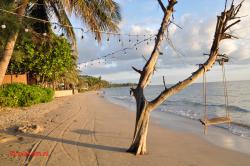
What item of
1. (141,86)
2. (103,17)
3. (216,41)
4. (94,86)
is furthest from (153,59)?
(94,86)

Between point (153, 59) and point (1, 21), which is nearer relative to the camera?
point (153, 59)

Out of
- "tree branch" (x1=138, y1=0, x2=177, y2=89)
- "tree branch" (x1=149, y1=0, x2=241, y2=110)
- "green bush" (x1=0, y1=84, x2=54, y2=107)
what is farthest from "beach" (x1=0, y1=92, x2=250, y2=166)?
"green bush" (x1=0, y1=84, x2=54, y2=107)

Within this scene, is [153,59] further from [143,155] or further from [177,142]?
[177,142]

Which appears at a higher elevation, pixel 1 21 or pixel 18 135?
pixel 1 21

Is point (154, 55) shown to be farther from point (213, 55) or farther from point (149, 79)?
point (213, 55)

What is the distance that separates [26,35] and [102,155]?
670 cm

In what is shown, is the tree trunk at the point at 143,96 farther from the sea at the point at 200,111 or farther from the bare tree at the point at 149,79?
the sea at the point at 200,111

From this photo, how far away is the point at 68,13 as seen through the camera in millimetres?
11492

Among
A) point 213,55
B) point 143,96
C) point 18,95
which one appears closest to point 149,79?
point 143,96

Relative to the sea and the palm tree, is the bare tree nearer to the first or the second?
the palm tree

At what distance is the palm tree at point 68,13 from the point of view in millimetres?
10984

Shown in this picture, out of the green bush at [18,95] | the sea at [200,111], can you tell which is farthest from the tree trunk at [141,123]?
the green bush at [18,95]

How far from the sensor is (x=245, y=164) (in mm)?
7930

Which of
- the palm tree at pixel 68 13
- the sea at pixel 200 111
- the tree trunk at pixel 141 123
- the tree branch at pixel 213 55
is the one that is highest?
the palm tree at pixel 68 13
